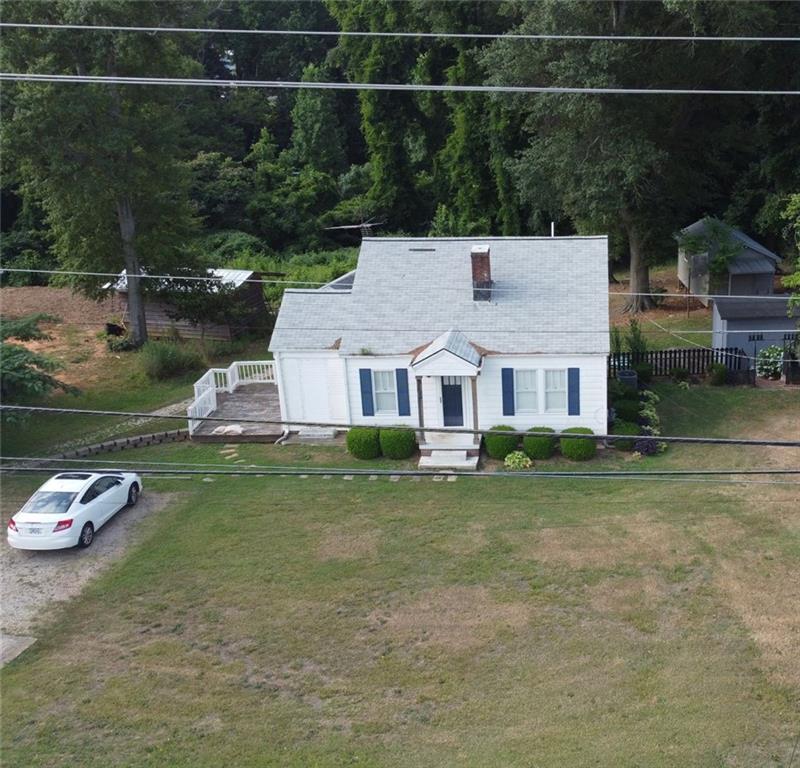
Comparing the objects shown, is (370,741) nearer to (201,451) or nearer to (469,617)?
(469,617)

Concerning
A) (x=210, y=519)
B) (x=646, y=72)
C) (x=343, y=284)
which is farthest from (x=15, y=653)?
(x=646, y=72)

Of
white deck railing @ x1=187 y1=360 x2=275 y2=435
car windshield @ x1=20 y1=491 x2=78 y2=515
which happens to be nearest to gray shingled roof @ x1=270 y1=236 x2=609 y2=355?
white deck railing @ x1=187 y1=360 x2=275 y2=435

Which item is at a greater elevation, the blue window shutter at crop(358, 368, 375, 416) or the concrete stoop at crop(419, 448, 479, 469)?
the blue window shutter at crop(358, 368, 375, 416)

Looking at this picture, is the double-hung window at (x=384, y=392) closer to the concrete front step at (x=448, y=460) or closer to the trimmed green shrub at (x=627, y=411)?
the concrete front step at (x=448, y=460)

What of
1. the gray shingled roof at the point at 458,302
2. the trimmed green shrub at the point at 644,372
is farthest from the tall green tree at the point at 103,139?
the trimmed green shrub at the point at 644,372

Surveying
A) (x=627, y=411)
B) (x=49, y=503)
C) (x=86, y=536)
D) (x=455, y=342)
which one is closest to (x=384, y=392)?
(x=455, y=342)

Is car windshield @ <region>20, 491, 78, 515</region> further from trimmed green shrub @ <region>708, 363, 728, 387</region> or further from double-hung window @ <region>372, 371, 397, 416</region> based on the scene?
trimmed green shrub @ <region>708, 363, 728, 387</region>
